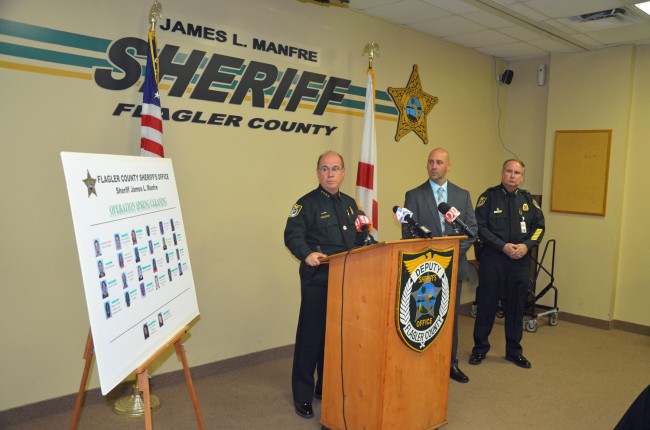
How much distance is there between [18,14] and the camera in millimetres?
3016

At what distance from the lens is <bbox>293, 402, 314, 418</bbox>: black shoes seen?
341cm

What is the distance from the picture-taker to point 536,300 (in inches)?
237

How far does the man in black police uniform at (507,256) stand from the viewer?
4.47m

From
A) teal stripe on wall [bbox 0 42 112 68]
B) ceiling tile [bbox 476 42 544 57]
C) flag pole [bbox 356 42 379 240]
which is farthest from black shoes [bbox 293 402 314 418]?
ceiling tile [bbox 476 42 544 57]

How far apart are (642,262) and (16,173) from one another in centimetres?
589

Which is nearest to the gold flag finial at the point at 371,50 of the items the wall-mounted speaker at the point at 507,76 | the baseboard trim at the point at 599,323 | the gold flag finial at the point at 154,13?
the gold flag finial at the point at 154,13

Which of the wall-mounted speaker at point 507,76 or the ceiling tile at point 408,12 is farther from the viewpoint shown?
the wall-mounted speaker at point 507,76

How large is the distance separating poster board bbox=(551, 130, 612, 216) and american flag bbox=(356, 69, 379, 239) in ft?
9.00

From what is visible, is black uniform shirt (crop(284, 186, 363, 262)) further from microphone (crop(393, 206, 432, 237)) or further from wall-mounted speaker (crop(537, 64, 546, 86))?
wall-mounted speaker (crop(537, 64, 546, 86))

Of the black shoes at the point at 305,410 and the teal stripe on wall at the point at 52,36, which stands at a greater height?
the teal stripe on wall at the point at 52,36

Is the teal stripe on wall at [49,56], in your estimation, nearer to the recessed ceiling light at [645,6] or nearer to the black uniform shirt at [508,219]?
the black uniform shirt at [508,219]

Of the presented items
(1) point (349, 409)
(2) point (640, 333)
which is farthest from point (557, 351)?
(1) point (349, 409)

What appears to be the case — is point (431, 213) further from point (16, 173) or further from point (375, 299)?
point (16, 173)

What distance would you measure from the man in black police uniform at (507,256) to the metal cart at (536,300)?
1192 millimetres
